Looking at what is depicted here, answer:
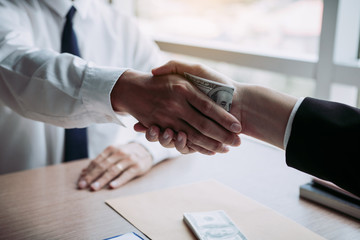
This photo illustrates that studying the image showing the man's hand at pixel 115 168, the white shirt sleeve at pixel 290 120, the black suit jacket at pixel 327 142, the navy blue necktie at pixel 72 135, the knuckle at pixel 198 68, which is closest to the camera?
the black suit jacket at pixel 327 142

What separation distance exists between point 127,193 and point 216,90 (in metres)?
0.38

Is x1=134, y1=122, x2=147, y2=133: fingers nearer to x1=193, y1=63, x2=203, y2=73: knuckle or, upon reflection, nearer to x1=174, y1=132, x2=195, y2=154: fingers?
x1=174, y1=132, x2=195, y2=154: fingers

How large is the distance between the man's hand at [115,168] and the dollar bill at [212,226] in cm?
31

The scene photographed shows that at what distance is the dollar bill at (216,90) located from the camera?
1024 millimetres

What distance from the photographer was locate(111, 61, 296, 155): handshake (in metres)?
1.04

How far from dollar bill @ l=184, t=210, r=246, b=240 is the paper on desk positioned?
2 centimetres

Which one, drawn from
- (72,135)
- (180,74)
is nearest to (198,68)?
(180,74)

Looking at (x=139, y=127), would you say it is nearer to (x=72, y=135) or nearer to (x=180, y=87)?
(x=180, y=87)

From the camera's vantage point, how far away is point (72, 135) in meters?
1.55

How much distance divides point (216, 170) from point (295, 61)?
0.63m

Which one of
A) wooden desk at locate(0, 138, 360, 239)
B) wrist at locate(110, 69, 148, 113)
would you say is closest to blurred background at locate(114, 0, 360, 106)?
wooden desk at locate(0, 138, 360, 239)

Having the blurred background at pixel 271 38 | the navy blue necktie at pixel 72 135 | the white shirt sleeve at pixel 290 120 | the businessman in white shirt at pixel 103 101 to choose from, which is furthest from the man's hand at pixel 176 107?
the blurred background at pixel 271 38

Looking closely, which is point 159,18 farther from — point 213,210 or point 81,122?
point 213,210

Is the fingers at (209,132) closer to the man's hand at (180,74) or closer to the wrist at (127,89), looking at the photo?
the man's hand at (180,74)
